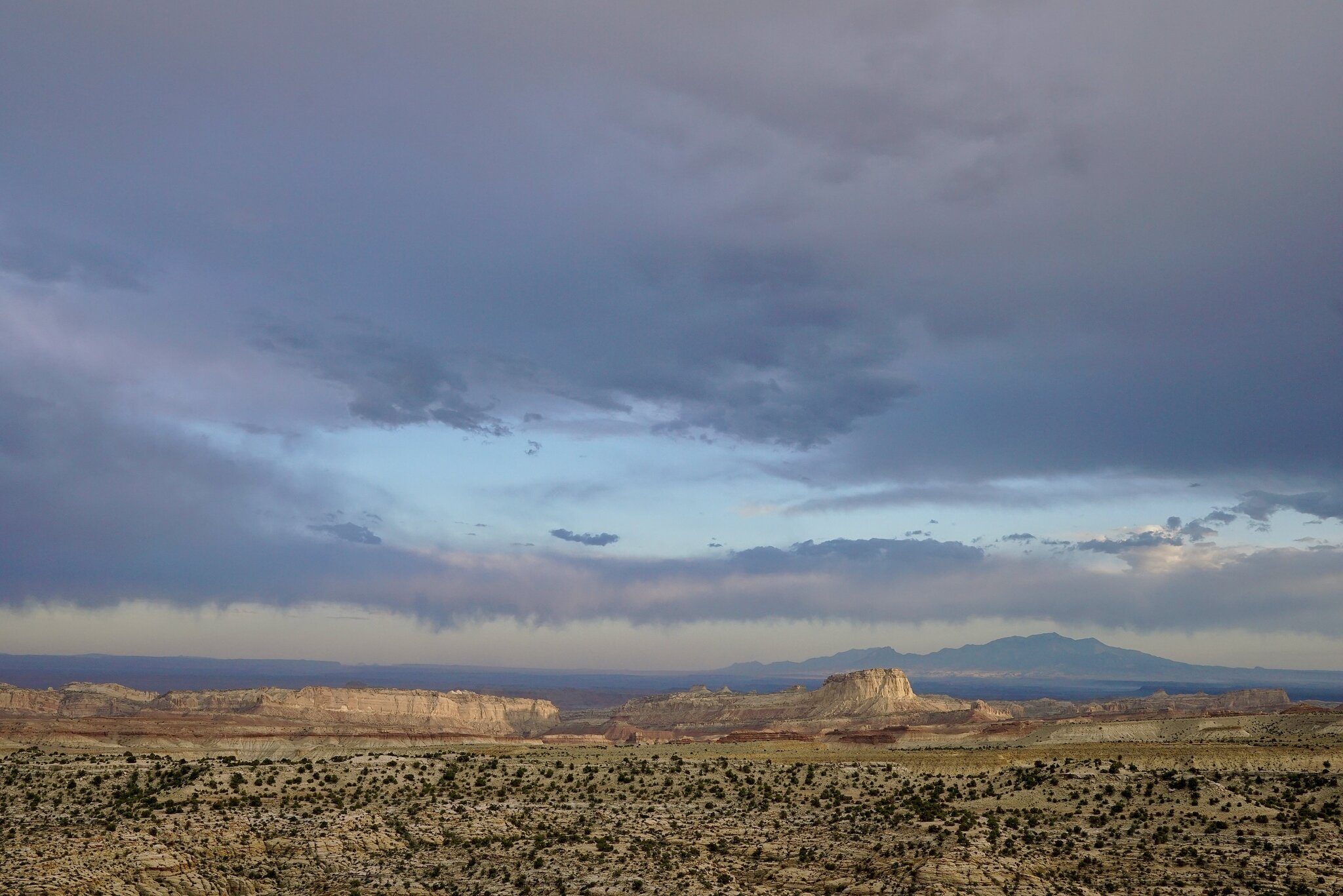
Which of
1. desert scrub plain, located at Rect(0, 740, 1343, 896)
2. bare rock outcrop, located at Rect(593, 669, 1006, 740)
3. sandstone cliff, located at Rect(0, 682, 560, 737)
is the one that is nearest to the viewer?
desert scrub plain, located at Rect(0, 740, 1343, 896)

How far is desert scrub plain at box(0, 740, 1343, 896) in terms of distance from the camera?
3753 centimetres

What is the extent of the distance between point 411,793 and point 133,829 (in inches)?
573

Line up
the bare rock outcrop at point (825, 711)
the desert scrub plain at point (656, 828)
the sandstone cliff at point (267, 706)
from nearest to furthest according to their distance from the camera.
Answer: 1. the desert scrub plain at point (656, 828)
2. the sandstone cliff at point (267, 706)
3. the bare rock outcrop at point (825, 711)

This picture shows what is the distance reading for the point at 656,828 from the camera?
4691 cm

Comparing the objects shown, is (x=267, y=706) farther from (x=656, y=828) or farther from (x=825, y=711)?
(x=656, y=828)

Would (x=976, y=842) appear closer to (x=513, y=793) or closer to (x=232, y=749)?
(x=513, y=793)

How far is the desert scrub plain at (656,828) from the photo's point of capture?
123ft

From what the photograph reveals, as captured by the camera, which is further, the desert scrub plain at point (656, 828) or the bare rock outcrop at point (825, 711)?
the bare rock outcrop at point (825, 711)

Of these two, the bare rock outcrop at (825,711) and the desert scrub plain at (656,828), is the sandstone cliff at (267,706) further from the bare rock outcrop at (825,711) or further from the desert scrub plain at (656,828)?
the desert scrub plain at (656,828)

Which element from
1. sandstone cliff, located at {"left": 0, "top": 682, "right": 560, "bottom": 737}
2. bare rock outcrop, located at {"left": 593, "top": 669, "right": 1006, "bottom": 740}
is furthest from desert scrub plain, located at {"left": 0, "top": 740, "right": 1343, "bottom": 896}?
bare rock outcrop, located at {"left": 593, "top": 669, "right": 1006, "bottom": 740}

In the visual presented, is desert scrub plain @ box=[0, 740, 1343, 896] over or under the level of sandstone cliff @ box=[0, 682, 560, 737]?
over

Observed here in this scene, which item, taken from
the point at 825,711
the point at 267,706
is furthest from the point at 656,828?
the point at 825,711

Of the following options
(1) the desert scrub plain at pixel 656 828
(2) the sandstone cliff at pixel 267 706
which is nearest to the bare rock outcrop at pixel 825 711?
(2) the sandstone cliff at pixel 267 706

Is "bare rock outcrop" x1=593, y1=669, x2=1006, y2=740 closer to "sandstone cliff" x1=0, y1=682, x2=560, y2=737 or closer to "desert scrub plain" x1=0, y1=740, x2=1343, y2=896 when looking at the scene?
"sandstone cliff" x1=0, y1=682, x2=560, y2=737
